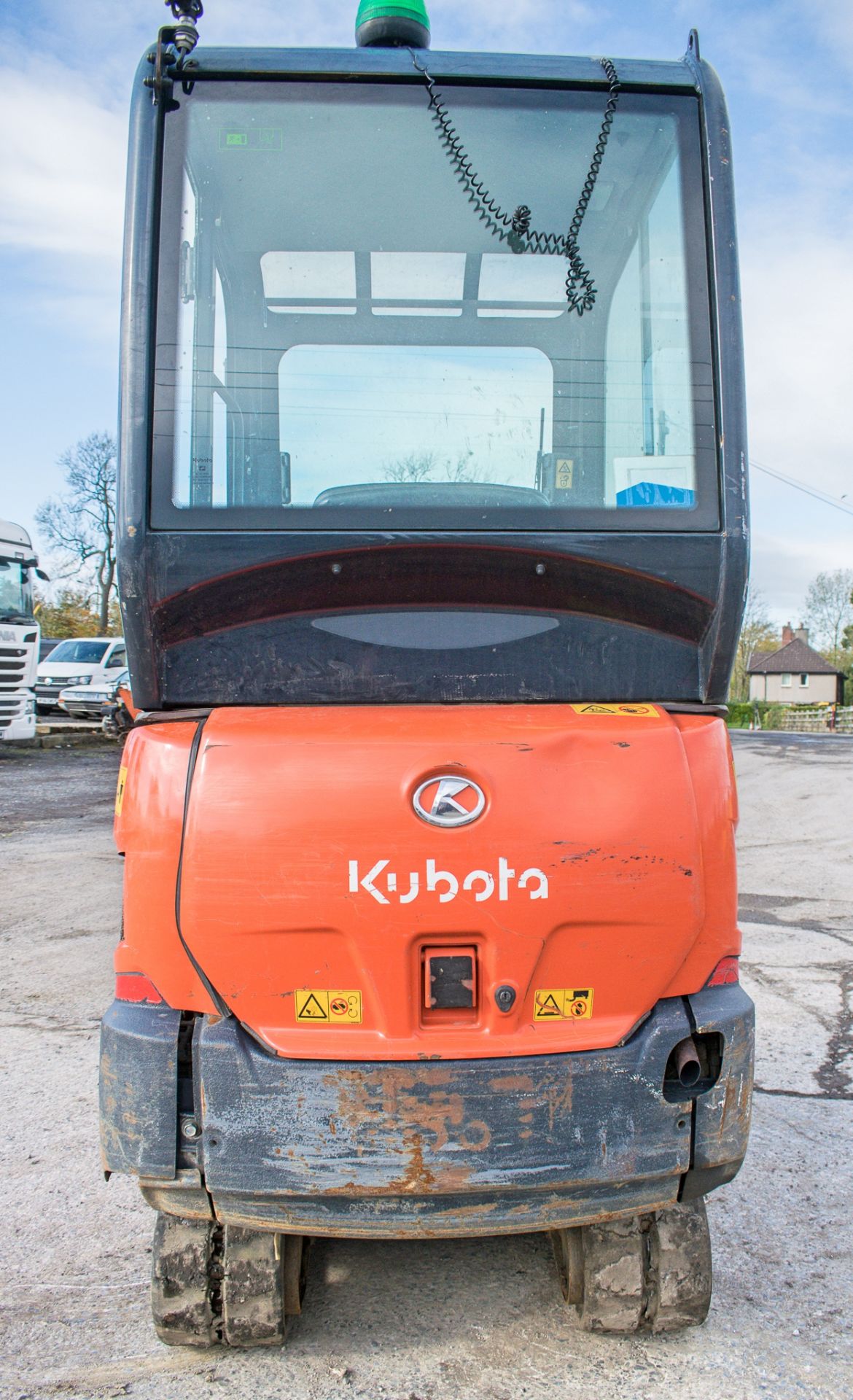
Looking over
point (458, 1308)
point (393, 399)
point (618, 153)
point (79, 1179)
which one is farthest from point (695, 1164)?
point (618, 153)

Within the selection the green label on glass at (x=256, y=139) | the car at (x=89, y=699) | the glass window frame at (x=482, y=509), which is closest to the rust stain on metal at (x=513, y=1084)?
the glass window frame at (x=482, y=509)

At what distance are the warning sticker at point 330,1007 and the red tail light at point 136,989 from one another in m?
0.30

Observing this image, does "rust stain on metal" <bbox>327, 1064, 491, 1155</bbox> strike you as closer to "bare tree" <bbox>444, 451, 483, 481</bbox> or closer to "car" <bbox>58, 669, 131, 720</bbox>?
"bare tree" <bbox>444, 451, 483, 481</bbox>

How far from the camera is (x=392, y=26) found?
2.62 metres

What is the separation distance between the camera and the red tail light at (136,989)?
2.18m

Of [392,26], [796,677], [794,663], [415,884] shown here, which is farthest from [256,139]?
[794,663]

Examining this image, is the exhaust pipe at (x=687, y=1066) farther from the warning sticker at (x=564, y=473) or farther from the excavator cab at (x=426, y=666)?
the warning sticker at (x=564, y=473)

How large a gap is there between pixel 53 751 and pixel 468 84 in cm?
1817

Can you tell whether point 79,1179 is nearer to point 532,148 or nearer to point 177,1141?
point 177,1141

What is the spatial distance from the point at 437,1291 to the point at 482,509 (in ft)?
6.66

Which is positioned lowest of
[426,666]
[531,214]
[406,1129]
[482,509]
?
[406,1129]

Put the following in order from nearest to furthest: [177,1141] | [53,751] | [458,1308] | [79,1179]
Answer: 1. [177,1141]
2. [458,1308]
3. [79,1179]
4. [53,751]

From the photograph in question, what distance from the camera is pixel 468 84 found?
2.47 m

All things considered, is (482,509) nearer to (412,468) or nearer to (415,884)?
(412,468)
